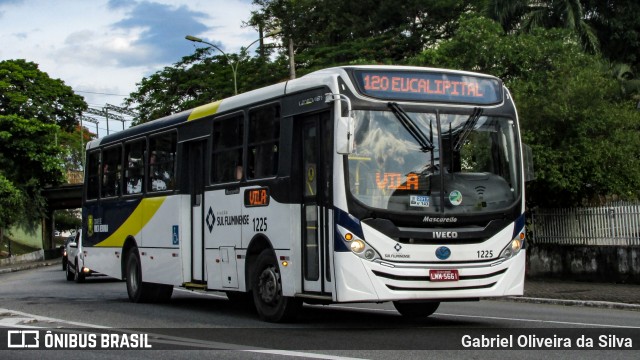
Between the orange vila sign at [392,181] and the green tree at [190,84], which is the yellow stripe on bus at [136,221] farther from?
the green tree at [190,84]

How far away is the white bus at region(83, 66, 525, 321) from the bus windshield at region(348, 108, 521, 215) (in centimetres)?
1

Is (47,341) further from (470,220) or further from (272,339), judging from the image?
(470,220)

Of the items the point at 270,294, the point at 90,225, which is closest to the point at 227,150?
the point at 270,294

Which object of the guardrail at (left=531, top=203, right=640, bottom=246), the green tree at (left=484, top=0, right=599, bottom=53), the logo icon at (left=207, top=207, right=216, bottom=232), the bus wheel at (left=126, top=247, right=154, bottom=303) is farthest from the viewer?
the green tree at (left=484, top=0, right=599, bottom=53)

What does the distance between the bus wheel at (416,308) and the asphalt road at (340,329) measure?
0.88 ft

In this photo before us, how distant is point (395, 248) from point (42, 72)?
58.0 meters

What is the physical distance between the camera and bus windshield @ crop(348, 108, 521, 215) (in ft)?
39.0

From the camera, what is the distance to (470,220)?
12023 mm

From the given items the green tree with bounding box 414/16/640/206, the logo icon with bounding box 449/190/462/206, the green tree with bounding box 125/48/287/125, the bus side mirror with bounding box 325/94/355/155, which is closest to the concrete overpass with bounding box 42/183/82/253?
the green tree with bounding box 125/48/287/125

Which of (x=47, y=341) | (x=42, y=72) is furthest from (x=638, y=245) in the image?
(x=42, y=72)

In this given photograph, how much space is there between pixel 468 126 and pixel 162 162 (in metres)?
7.24

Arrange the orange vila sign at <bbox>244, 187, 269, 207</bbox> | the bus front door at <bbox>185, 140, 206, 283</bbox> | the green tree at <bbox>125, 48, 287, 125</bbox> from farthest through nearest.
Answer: the green tree at <bbox>125, 48, 287, 125</bbox> → the bus front door at <bbox>185, 140, 206, 283</bbox> → the orange vila sign at <bbox>244, 187, 269, 207</bbox>

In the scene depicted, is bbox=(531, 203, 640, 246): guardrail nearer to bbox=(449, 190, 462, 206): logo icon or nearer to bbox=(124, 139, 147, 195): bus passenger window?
bbox=(124, 139, 147, 195): bus passenger window

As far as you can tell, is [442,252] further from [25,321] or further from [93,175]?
[93,175]
